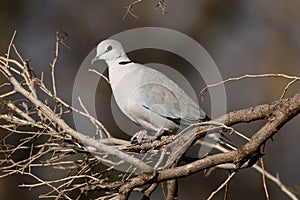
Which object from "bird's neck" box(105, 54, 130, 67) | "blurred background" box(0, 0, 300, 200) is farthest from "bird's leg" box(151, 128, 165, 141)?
"blurred background" box(0, 0, 300, 200)

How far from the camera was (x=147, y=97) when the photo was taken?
209 cm

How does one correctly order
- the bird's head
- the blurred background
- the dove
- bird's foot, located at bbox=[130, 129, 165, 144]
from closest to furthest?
bird's foot, located at bbox=[130, 129, 165, 144] → the dove → the bird's head → the blurred background

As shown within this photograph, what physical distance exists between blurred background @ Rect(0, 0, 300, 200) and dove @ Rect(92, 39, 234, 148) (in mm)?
2722

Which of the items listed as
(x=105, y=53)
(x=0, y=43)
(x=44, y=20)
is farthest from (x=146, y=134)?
(x=44, y=20)

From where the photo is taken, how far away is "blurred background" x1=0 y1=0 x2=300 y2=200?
5160mm

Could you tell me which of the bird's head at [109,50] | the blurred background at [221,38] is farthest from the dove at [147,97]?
the blurred background at [221,38]

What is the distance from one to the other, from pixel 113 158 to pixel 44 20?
418 centimetres

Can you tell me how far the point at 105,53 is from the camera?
217 centimetres

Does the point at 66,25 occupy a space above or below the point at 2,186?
above

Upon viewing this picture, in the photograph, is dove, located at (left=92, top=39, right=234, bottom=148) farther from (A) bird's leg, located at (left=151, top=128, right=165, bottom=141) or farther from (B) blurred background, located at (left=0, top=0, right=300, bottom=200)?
(B) blurred background, located at (left=0, top=0, right=300, bottom=200)

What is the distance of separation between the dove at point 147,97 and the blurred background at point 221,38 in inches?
107

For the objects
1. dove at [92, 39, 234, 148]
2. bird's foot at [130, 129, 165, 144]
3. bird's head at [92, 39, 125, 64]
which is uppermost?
bird's head at [92, 39, 125, 64]

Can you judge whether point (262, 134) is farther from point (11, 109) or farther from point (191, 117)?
point (191, 117)

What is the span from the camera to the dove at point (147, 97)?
2035 millimetres
